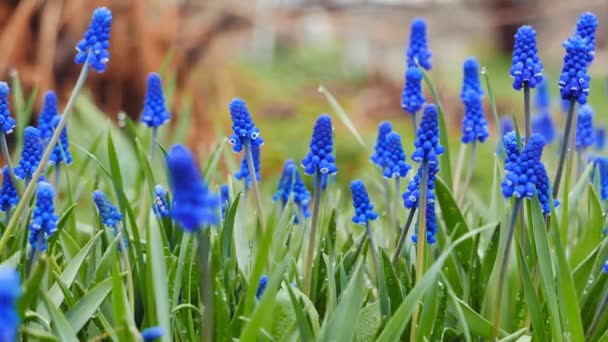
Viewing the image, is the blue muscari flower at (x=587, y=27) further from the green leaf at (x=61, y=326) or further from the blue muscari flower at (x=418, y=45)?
the green leaf at (x=61, y=326)

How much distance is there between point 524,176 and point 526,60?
0.33 m

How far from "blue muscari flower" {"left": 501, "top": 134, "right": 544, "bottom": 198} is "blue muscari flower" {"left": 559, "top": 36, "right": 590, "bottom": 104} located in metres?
0.27

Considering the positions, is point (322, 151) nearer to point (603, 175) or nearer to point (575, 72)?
point (575, 72)

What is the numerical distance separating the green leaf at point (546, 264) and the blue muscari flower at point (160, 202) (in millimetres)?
814

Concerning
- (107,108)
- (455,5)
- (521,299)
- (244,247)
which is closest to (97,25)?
(244,247)

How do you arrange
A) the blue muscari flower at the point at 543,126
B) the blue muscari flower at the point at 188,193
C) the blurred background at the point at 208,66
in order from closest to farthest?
the blue muscari flower at the point at 188,193 → the blue muscari flower at the point at 543,126 → the blurred background at the point at 208,66

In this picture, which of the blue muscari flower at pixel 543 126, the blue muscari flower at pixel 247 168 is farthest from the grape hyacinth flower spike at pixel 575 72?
the blue muscari flower at pixel 543 126

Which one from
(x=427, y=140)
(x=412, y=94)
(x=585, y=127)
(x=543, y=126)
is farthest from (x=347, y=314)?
(x=543, y=126)

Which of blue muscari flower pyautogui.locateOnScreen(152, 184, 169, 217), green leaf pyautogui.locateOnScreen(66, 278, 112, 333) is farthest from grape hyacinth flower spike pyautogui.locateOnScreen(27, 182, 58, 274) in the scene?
blue muscari flower pyautogui.locateOnScreen(152, 184, 169, 217)

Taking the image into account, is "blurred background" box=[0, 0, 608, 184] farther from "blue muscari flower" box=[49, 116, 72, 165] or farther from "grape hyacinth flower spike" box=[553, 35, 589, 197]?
→ "grape hyacinth flower spike" box=[553, 35, 589, 197]

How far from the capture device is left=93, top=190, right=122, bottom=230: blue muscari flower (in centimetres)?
172

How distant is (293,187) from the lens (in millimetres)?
2209

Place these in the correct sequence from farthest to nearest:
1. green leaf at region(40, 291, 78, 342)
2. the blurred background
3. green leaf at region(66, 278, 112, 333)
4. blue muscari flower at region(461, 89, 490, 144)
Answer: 1. the blurred background
2. blue muscari flower at region(461, 89, 490, 144)
3. green leaf at region(66, 278, 112, 333)
4. green leaf at region(40, 291, 78, 342)

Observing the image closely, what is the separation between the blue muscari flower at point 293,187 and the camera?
2.22 m
